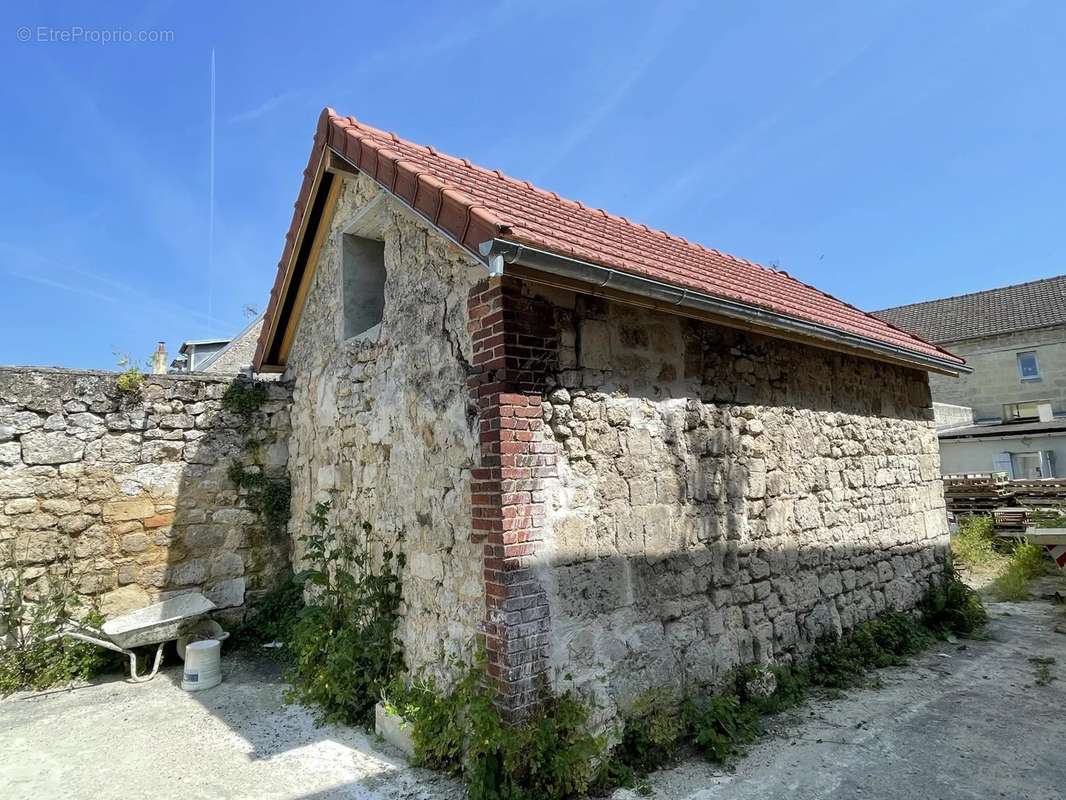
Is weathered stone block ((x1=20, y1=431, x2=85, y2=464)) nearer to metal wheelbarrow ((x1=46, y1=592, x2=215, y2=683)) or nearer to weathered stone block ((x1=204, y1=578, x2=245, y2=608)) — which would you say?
metal wheelbarrow ((x1=46, y1=592, x2=215, y2=683))

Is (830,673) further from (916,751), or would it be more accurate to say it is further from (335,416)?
(335,416)

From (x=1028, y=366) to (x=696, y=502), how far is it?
23364 millimetres

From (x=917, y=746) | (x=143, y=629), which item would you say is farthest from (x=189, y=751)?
(x=917, y=746)

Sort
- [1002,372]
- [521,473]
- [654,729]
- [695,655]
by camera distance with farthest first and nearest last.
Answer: [1002,372], [695,655], [654,729], [521,473]

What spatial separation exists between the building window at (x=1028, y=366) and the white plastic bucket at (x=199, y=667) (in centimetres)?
2576

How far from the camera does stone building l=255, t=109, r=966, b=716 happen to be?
3.57m

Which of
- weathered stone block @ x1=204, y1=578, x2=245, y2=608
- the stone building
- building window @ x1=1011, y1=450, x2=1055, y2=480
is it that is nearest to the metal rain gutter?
the stone building

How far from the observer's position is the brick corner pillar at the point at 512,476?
11.1 feet

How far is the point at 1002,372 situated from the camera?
21.5 metres

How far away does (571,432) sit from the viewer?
3.79 m

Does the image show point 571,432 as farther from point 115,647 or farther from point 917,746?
point 115,647

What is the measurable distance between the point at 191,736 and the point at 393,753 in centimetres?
158

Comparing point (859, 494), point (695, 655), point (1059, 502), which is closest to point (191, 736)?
point (695, 655)

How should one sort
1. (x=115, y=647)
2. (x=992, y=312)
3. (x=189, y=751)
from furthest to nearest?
(x=992, y=312) → (x=115, y=647) → (x=189, y=751)
